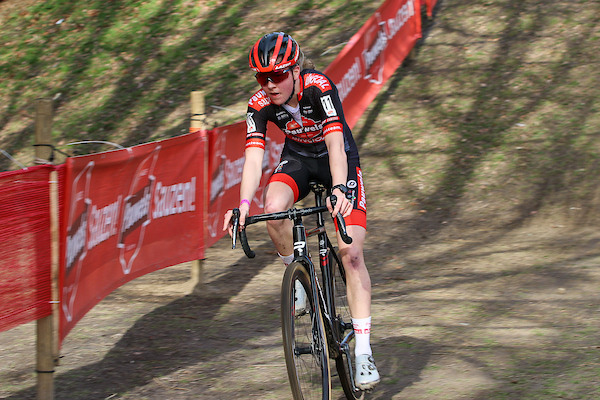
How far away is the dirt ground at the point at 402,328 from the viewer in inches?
174

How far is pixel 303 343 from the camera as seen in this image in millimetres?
3469

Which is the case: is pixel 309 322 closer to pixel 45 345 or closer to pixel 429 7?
pixel 45 345

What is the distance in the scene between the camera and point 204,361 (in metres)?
4.98

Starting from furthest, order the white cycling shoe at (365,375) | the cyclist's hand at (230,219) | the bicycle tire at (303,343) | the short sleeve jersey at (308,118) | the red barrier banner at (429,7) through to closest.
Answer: the red barrier banner at (429,7)
the short sleeve jersey at (308,118)
the white cycling shoe at (365,375)
the cyclist's hand at (230,219)
the bicycle tire at (303,343)

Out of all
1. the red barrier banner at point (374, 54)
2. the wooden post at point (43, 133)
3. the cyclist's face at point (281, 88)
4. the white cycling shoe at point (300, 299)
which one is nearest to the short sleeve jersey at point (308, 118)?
the cyclist's face at point (281, 88)

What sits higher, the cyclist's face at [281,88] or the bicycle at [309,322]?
the cyclist's face at [281,88]

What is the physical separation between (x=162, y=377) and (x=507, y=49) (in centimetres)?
1028

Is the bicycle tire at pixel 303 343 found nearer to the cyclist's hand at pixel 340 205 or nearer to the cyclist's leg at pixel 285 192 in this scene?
the cyclist's hand at pixel 340 205

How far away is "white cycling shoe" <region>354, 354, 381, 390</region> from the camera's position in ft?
12.4

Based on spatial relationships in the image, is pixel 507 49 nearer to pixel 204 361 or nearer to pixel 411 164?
pixel 411 164

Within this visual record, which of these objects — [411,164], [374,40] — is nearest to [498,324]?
[411,164]

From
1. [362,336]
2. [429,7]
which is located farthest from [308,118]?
[429,7]

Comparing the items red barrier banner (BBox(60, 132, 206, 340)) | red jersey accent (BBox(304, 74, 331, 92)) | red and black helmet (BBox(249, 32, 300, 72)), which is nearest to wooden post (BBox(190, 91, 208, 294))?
red barrier banner (BBox(60, 132, 206, 340))

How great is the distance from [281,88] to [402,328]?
261 cm
